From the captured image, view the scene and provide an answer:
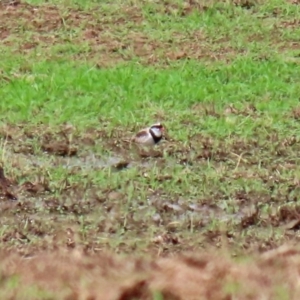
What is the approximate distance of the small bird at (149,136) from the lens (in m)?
6.39

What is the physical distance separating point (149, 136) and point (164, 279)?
3.76 metres

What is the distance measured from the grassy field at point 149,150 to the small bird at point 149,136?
72 mm

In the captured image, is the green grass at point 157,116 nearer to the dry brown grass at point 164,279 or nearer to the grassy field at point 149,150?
the grassy field at point 149,150

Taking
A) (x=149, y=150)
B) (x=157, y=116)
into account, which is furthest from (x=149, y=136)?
(x=157, y=116)

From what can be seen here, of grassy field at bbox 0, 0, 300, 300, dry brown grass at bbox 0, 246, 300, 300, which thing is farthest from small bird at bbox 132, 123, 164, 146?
dry brown grass at bbox 0, 246, 300, 300

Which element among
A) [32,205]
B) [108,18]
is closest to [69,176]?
[32,205]

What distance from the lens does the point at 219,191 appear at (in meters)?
5.62

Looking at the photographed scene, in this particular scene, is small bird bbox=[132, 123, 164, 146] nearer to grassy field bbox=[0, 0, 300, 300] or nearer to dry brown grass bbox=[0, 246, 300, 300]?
grassy field bbox=[0, 0, 300, 300]

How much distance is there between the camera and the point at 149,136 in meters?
6.40

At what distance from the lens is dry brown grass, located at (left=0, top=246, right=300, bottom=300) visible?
8.57 feet

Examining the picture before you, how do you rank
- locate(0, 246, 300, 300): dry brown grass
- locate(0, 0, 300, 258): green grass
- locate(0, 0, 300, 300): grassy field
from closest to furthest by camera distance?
locate(0, 246, 300, 300): dry brown grass < locate(0, 0, 300, 300): grassy field < locate(0, 0, 300, 258): green grass

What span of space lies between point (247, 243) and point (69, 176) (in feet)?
4.54

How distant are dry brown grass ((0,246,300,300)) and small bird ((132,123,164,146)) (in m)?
3.34

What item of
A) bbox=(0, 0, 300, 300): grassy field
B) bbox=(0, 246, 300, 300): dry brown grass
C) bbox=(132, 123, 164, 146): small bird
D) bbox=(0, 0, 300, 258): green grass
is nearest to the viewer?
bbox=(0, 246, 300, 300): dry brown grass
